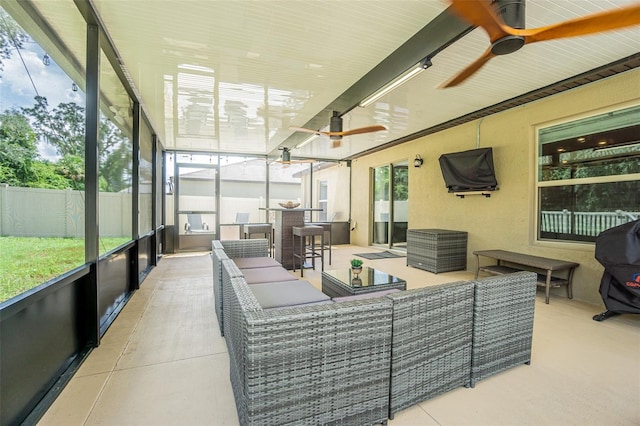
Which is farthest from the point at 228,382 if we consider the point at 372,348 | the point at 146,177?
the point at 146,177

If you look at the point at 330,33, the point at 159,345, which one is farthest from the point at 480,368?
the point at 330,33

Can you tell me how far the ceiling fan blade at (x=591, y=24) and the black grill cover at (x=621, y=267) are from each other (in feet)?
7.32

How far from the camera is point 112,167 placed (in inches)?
120

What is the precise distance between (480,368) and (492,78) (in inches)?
134

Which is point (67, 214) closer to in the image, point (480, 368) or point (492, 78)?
point (480, 368)

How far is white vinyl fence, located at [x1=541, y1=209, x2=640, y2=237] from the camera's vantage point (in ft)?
11.1

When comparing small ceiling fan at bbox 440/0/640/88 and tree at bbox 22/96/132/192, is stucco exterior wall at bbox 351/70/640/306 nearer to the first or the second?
small ceiling fan at bbox 440/0/640/88

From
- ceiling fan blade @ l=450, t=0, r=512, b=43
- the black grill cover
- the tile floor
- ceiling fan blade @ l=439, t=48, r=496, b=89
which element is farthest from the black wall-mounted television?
ceiling fan blade @ l=450, t=0, r=512, b=43

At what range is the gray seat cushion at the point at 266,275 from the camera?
281 cm

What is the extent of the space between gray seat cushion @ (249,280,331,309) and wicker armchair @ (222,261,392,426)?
2.29ft

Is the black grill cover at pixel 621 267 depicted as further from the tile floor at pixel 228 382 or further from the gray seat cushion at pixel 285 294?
the gray seat cushion at pixel 285 294

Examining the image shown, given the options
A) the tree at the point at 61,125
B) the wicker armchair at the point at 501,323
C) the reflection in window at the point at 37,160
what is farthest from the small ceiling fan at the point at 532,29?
the tree at the point at 61,125

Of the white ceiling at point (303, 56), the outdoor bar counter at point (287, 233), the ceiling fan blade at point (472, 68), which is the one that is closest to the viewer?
the ceiling fan blade at point (472, 68)

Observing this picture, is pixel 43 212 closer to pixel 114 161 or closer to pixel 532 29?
pixel 114 161
